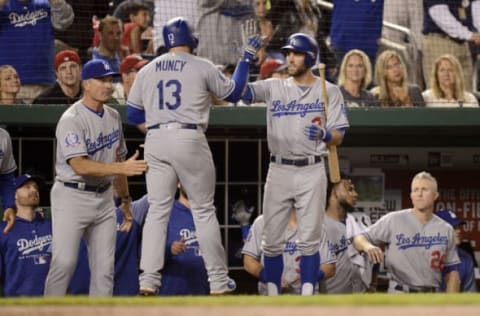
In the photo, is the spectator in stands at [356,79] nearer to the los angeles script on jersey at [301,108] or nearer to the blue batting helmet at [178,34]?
the los angeles script on jersey at [301,108]

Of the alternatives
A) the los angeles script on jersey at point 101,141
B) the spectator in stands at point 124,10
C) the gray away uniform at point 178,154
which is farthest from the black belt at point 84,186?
the spectator in stands at point 124,10

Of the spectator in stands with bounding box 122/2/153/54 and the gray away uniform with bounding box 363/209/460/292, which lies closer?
the gray away uniform with bounding box 363/209/460/292

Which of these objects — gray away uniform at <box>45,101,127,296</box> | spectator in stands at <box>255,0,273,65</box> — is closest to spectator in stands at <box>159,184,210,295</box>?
gray away uniform at <box>45,101,127,296</box>

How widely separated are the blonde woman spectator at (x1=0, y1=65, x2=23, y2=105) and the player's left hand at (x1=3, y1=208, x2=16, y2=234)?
171cm

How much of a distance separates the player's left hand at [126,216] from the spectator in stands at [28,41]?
86.9 inches

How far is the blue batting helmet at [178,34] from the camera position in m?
9.10

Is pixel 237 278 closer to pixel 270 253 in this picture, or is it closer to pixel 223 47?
pixel 223 47

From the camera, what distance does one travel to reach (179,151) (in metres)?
9.03

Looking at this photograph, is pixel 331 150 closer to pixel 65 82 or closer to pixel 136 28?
pixel 65 82

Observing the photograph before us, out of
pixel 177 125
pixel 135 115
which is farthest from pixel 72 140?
pixel 177 125

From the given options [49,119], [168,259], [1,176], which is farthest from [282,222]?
[49,119]

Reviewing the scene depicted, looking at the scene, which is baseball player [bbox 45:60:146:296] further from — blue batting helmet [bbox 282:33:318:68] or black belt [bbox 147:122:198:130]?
blue batting helmet [bbox 282:33:318:68]

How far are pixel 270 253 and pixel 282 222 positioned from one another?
0.78 ft

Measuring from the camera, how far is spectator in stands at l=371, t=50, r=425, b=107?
1220cm
